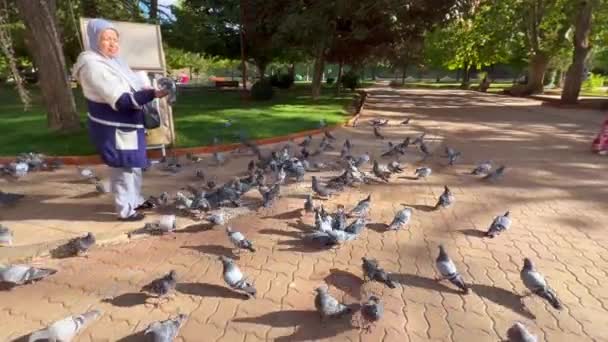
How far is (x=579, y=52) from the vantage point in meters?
21.1

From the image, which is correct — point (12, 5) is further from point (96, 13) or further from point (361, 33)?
point (361, 33)

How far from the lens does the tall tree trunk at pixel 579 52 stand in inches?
814

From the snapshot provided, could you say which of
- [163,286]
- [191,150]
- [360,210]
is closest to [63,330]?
[163,286]

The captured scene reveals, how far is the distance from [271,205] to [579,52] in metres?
22.3

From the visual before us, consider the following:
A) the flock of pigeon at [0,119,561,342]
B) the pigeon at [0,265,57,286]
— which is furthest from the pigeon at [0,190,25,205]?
the pigeon at [0,265,57,286]

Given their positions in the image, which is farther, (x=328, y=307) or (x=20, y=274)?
(x=20, y=274)

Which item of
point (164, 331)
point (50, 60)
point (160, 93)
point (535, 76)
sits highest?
point (50, 60)

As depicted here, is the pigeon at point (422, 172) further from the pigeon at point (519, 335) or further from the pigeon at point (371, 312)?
the pigeon at point (519, 335)

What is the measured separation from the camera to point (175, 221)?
16.0 ft

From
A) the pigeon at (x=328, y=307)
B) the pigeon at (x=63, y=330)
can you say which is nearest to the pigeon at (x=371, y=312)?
the pigeon at (x=328, y=307)

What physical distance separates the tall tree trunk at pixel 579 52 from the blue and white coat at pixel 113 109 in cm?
2313

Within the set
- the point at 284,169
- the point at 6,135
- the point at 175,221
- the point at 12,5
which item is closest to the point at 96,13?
the point at 12,5

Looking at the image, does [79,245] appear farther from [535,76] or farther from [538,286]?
[535,76]

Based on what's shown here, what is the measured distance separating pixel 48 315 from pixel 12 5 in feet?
37.1
